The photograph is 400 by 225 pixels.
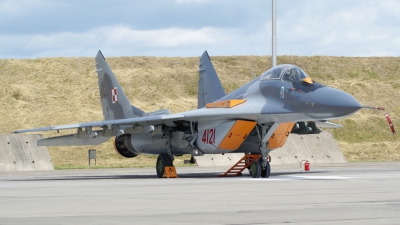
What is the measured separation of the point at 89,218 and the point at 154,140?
13.3 metres

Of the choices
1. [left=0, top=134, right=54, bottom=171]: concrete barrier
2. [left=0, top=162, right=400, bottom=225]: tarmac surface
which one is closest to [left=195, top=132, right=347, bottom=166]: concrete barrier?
[left=0, top=134, right=54, bottom=171]: concrete barrier

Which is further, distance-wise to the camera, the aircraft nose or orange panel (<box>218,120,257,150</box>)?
orange panel (<box>218,120,257,150</box>)

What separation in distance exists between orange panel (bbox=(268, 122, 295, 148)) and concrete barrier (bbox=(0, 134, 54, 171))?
38.5 ft

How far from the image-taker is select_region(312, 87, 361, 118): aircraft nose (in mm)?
17078

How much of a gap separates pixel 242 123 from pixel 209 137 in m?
1.16

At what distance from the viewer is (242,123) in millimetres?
19594

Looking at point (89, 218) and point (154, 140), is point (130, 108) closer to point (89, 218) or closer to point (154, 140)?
point (154, 140)

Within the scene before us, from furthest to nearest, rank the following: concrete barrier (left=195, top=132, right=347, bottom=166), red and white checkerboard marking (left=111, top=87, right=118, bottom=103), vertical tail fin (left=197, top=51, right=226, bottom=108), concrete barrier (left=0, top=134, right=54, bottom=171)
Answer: concrete barrier (left=195, top=132, right=347, bottom=166), concrete barrier (left=0, top=134, right=54, bottom=171), red and white checkerboard marking (left=111, top=87, right=118, bottom=103), vertical tail fin (left=197, top=51, right=226, bottom=108)

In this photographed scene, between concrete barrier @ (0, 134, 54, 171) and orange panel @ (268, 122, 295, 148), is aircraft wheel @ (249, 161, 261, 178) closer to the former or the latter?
orange panel @ (268, 122, 295, 148)

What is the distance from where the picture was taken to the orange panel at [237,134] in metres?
19.6

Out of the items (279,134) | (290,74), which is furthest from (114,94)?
(290,74)

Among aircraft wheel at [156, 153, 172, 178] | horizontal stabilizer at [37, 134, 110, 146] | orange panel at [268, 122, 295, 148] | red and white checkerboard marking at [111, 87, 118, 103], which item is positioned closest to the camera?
orange panel at [268, 122, 295, 148]

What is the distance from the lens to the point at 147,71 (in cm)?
5600

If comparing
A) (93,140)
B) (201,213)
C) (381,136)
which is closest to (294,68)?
(93,140)
